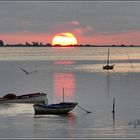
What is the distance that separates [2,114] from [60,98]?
13.4m

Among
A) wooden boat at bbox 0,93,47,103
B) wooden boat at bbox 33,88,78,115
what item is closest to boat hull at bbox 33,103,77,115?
wooden boat at bbox 33,88,78,115

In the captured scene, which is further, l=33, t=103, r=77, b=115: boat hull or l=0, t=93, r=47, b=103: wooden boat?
l=0, t=93, r=47, b=103: wooden boat

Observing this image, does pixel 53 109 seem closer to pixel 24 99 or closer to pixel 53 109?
pixel 53 109

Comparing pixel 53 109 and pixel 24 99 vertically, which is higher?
pixel 24 99

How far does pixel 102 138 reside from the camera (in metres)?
33.1

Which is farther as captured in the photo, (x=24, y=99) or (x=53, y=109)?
(x=24, y=99)

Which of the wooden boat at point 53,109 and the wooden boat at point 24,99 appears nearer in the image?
the wooden boat at point 53,109

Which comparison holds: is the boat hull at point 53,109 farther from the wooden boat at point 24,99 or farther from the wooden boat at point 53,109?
the wooden boat at point 24,99

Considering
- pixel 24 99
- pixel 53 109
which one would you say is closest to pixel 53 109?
pixel 53 109

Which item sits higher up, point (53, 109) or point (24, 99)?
point (24, 99)

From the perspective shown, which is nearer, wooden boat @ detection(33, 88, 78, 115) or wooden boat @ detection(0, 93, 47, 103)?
wooden boat @ detection(33, 88, 78, 115)

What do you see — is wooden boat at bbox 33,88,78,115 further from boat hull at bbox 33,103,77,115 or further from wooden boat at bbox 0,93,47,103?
wooden boat at bbox 0,93,47,103

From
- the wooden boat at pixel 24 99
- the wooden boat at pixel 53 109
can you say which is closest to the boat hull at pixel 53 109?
the wooden boat at pixel 53 109

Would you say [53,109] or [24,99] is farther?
[24,99]
